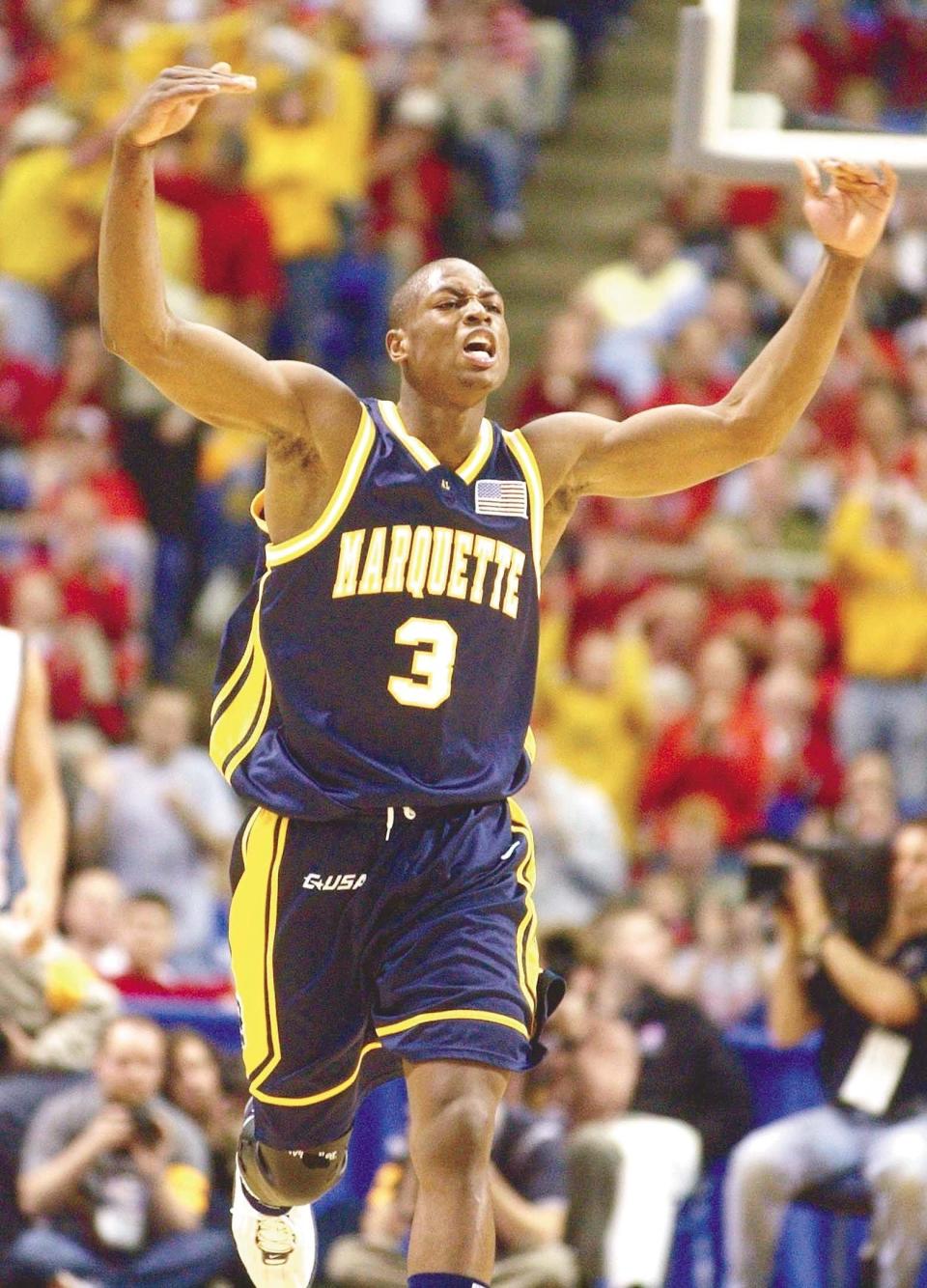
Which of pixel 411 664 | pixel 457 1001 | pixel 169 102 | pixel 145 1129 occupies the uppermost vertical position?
pixel 169 102

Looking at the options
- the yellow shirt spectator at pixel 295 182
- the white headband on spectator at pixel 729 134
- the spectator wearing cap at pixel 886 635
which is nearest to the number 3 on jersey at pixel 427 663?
the white headband on spectator at pixel 729 134

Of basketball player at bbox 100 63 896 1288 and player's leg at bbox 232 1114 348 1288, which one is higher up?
basketball player at bbox 100 63 896 1288

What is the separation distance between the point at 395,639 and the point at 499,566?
11.6 inches

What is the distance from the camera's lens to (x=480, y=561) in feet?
18.5

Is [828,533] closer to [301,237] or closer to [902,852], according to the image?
[301,237]

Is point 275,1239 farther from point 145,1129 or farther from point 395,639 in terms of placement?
point 395,639

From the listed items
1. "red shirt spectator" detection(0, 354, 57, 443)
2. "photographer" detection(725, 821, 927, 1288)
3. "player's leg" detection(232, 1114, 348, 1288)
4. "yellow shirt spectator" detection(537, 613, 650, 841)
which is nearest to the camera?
"player's leg" detection(232, 1114, 348, 1288)

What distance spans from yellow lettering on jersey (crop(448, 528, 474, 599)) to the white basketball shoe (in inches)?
72.9

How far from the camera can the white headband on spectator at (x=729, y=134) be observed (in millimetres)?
6328

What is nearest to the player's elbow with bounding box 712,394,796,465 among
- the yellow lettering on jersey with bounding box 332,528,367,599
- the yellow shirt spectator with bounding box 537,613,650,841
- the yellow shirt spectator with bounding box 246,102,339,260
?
the yellow lettering on jersey with bounding box 332,528,367,599

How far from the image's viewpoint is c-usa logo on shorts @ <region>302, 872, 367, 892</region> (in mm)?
5629

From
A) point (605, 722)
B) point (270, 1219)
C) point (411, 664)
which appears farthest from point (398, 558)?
point (605, 722)

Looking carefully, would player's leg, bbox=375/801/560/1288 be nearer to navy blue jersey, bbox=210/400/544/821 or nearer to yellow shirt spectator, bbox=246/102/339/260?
navy blue jersey, bbox=210/400/544/821

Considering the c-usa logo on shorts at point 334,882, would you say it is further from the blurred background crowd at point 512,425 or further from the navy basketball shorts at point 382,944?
the blurred background crowd at point 512,425
